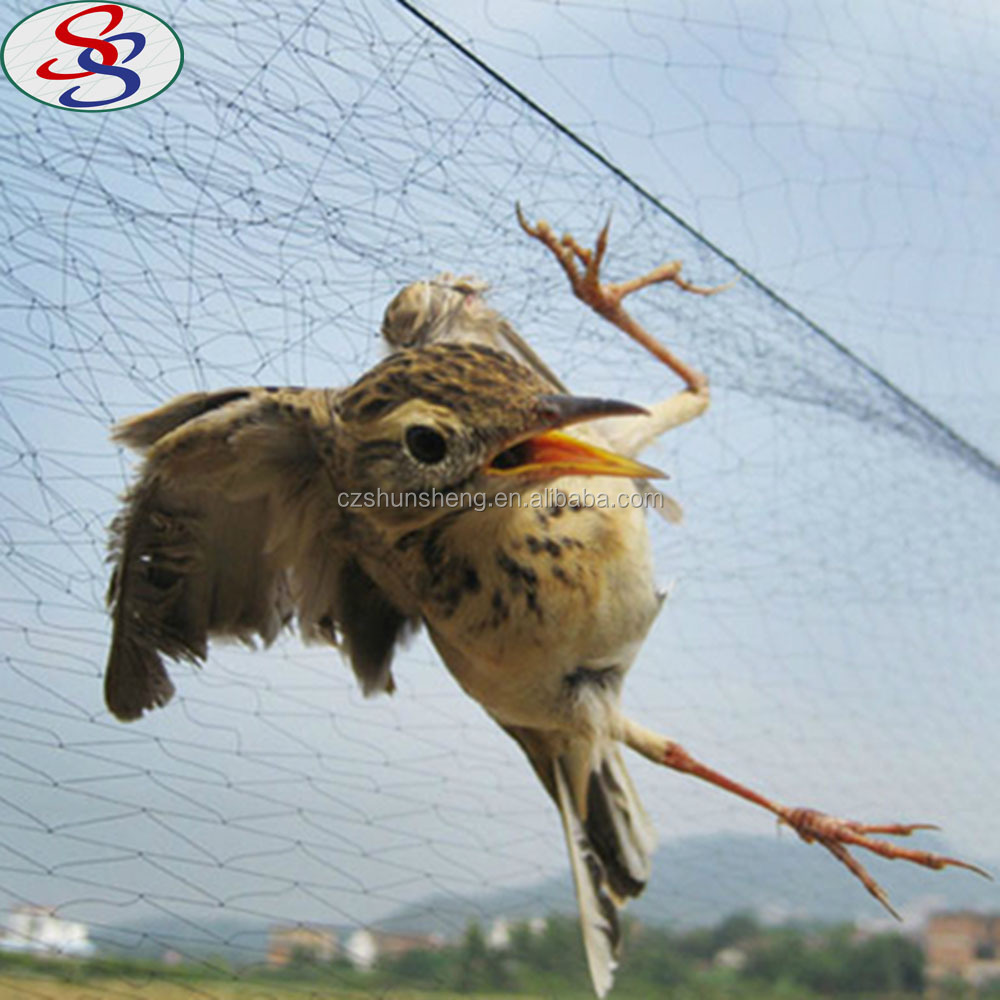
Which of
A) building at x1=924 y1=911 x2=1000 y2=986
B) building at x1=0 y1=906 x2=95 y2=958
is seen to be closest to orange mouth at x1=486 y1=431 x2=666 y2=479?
building at x1=0 y1=906 x2=95 y2=958

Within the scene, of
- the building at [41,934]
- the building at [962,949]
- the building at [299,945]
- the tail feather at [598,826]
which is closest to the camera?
the building at [41,934]

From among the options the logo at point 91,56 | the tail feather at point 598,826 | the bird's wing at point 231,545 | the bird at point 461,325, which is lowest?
the tail feather at point 598,826

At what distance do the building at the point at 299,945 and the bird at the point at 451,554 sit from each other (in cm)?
25

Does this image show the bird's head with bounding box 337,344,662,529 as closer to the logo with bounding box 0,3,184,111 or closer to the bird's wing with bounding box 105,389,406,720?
the bird's wing with bounding box 105,389,406,720

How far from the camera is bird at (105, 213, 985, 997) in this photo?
89 centimetres

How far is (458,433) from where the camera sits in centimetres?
86

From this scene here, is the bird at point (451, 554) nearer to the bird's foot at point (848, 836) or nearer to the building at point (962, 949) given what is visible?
the bird's foot at point (848, 836)

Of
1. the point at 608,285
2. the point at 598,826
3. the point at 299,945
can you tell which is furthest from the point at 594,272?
the point at 299,945

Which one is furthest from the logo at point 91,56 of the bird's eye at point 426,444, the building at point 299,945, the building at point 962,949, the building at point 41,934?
the building at point 962,949

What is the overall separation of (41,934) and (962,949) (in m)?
1.59

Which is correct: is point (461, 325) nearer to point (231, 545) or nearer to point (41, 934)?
point (231, 545)

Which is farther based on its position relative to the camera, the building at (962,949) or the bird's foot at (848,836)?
the building at (962,949)

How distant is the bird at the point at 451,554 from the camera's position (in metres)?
0.89

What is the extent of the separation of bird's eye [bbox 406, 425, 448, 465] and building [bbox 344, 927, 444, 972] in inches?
22.7
